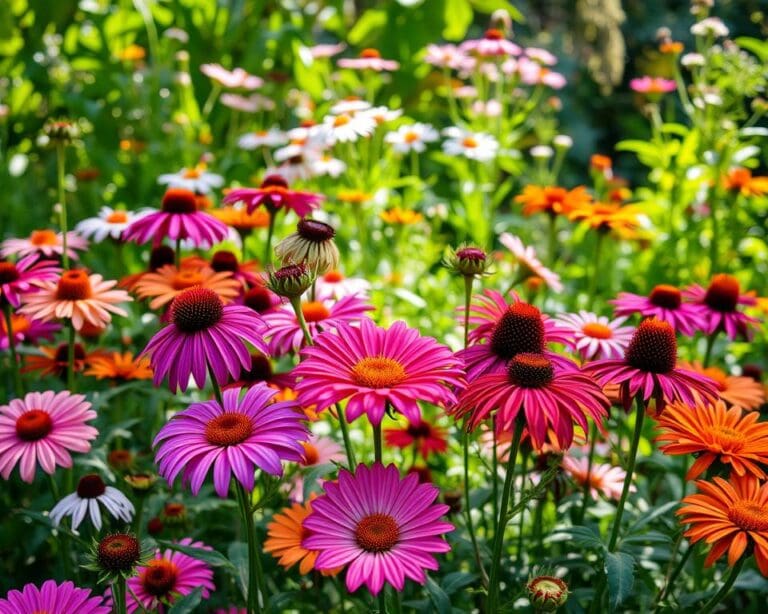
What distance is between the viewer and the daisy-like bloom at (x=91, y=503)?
56.7 inches

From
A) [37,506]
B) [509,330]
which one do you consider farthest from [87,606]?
[509,330]

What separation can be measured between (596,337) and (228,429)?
2.74 feet

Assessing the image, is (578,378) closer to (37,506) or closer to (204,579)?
(204,579)

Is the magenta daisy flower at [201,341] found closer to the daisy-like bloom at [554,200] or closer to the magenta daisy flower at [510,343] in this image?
the magenta daisy flower at [510,343]

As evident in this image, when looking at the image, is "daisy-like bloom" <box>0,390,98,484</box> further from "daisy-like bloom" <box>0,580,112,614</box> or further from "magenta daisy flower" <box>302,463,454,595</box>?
"magenta daisy flower" <box>302,463,454,595</box>

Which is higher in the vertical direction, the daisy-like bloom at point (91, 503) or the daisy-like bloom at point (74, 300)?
the daisy-like bloom at point (74, 300)

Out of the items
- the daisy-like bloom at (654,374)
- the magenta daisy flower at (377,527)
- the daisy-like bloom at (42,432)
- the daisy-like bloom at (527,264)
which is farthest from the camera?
the daisy-like bloom at (527,264)

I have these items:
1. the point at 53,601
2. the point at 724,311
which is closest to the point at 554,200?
the point at 724,311

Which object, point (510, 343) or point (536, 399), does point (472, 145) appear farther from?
point (536, 399)

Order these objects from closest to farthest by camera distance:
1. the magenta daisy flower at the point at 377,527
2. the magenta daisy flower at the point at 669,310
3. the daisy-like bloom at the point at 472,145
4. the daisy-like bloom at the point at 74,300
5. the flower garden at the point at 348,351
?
the magenta daisy flower at the point at 377,527, the flower garden at the point at 348,351, the daisy-like bloom at the point at 74,300, the magenta daisy flower at the point at 669,310, the daisy-like bloom at the point at 472,145

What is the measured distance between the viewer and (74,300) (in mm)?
1656


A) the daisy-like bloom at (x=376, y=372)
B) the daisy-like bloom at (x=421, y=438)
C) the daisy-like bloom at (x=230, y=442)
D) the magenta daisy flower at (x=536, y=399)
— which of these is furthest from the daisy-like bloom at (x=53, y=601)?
the daisy-like bloom at (x=421, y=438)

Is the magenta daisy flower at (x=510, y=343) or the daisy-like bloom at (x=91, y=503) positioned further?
the daisy-like bloom at (x=91, y=503)

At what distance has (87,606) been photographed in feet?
4.03
